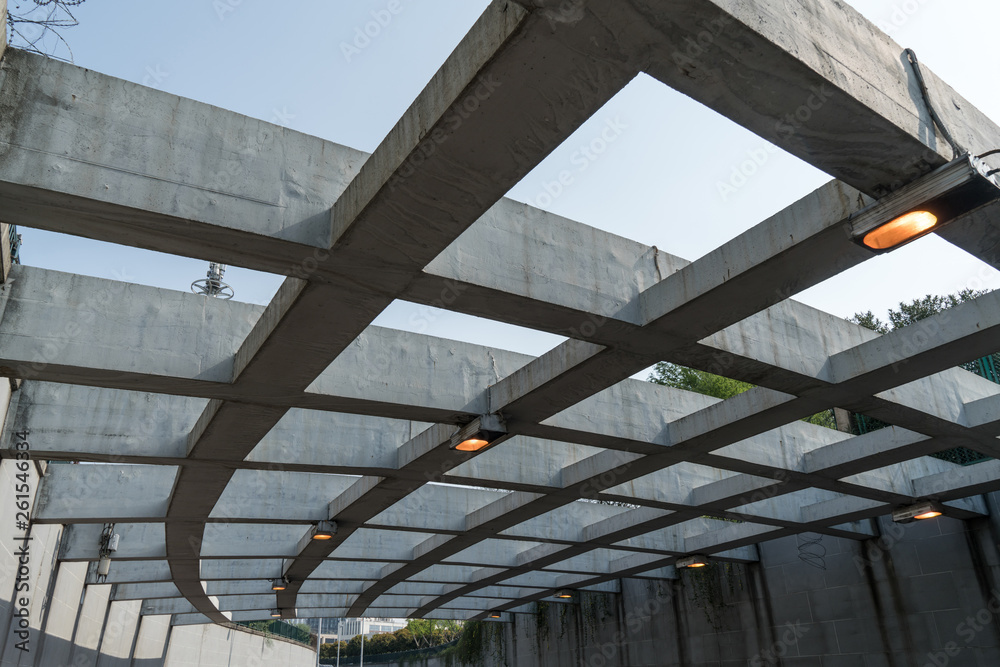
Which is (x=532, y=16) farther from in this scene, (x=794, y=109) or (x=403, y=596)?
(x=403, y=596)

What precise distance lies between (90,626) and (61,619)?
320cm

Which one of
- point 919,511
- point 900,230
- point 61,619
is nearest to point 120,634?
point 61,619

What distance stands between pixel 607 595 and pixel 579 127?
21.9 m

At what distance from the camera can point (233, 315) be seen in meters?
7.40

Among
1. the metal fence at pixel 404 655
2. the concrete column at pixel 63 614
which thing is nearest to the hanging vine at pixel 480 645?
the metal fence at pixel 404 655

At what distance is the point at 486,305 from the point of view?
601 centimetres

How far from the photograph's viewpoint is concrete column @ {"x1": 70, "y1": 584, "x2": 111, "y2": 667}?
727 inches

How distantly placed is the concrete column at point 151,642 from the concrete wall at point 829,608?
611 inches

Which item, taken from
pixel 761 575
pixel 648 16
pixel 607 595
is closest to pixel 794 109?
pixel 648 16

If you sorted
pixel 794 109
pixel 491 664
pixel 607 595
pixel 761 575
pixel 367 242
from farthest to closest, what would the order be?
pixel 491 664, pixel 607 595, pixel 761 575, pixel 367 242, pixel 794 109

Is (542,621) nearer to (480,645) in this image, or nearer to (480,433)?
(480,645)

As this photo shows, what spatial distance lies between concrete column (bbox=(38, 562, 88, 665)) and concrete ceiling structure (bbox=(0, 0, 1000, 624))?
4448 millimetres

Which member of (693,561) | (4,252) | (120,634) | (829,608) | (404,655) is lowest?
(404,655)

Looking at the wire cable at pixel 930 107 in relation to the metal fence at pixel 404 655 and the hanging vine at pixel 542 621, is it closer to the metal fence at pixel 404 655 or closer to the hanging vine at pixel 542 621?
the hanging vine at pixel 542 621
